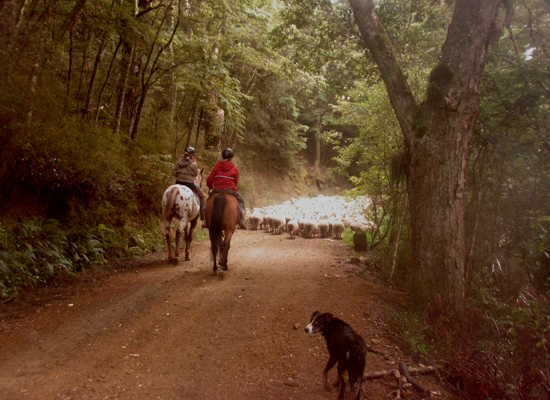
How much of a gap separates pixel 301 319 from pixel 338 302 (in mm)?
1043

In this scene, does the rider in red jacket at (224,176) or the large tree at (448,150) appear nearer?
the large tree at (448,150)

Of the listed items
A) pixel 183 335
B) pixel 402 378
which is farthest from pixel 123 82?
pixel 402 378

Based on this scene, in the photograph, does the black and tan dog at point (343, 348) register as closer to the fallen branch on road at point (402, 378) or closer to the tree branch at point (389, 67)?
the fallen branch on road at point (402, 378)

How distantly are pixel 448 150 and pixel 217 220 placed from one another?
441 centimetres

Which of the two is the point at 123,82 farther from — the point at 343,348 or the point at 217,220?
the point at 343,348

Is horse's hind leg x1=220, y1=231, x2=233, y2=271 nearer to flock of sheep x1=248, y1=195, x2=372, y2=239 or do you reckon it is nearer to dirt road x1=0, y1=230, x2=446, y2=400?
dirt road x1=0, y1=230, x2=446, y2=400

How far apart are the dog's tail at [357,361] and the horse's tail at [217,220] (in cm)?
432

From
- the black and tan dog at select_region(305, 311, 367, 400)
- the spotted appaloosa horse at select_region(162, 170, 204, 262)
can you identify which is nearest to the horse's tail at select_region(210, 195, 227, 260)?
the spotted appaloosa horse at select_region(162, 170, 204, 262)

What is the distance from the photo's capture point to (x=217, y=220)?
21.9ft

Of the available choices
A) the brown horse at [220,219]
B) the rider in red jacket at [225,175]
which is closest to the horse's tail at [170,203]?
the rider in red jacket at [225,175]

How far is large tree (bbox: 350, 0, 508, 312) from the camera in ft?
17.4

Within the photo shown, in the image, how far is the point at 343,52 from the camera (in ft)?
30.2

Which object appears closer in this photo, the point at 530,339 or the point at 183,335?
the point at 183,335

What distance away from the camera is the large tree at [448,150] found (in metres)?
5.30
